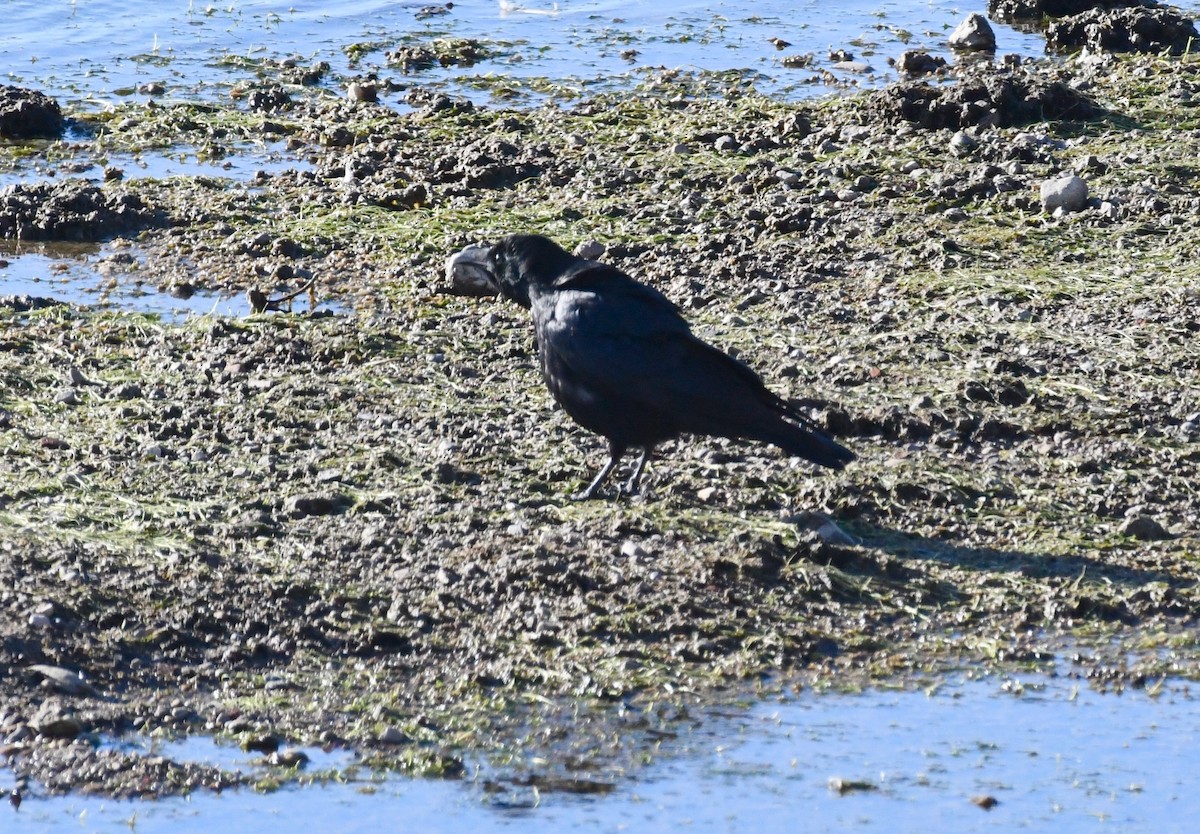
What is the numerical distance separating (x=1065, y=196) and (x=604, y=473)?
358 cm

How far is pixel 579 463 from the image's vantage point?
20.6ft

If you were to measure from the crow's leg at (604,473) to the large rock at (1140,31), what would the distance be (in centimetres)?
755

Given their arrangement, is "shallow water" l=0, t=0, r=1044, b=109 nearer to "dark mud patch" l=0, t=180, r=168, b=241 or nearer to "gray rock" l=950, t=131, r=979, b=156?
"gray rock" l=950, t=131, r=979, b=156

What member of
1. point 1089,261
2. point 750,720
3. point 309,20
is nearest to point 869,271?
point 1089,261

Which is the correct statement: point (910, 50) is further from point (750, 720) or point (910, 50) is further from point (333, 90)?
point (750, 720)

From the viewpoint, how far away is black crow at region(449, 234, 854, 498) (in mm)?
5773

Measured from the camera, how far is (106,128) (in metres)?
10.9

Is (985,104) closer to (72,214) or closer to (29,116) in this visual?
(72,214)

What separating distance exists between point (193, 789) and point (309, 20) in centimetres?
1126

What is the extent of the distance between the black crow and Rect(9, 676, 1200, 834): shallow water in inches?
53.8

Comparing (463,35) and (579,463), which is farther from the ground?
(463,35)

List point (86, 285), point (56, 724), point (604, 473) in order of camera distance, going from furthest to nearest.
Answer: point (86, 285) → point (604, 473) → point (56, 724)

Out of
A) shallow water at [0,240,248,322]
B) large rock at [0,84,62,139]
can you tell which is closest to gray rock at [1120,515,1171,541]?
shallow water at [0,240,248,322]

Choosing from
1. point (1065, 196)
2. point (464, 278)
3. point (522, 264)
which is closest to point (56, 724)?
point (522, 264)
